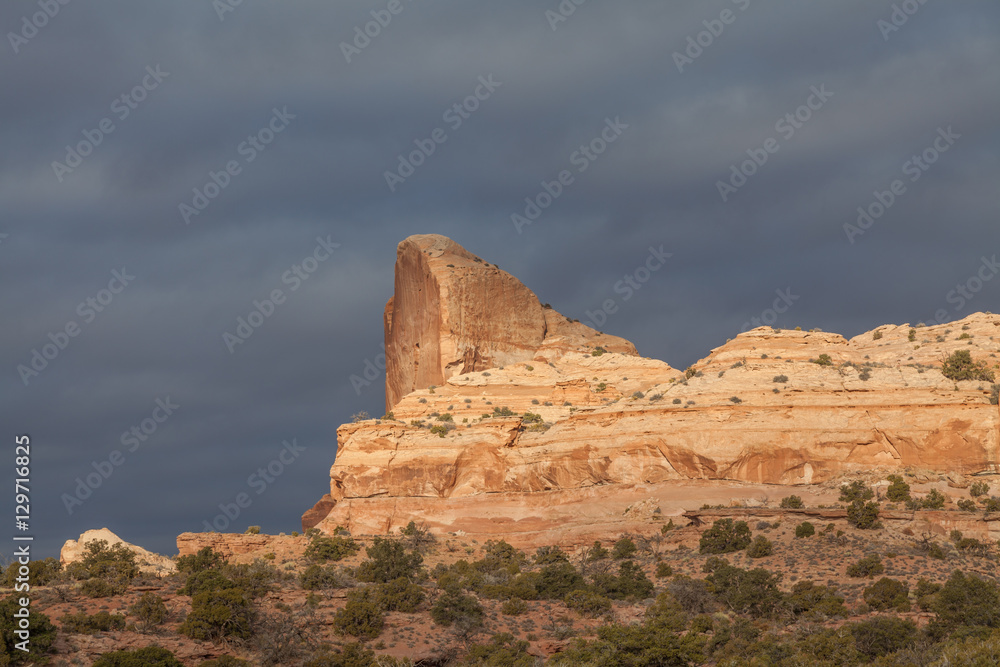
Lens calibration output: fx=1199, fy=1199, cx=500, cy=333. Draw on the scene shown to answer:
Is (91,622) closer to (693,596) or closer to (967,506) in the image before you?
(693,596)

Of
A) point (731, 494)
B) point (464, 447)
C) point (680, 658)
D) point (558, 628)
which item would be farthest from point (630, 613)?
point (464, 447)

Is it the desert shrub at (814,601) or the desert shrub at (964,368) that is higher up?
the desert shrub at (964,368)

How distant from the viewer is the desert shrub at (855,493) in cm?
6259

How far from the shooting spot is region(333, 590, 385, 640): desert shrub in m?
49.0

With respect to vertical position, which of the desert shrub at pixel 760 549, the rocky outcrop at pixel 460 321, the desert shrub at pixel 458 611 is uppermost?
the rocky outcrop at pixel 460 321

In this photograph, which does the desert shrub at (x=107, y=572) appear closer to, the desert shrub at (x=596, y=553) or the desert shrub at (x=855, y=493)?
the desert shrub at (x=596, y=553)

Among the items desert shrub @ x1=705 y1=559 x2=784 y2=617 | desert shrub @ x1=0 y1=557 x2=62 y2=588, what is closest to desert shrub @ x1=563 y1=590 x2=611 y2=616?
desert shrub @ x1=705 y1=559 x2=784 y2=617

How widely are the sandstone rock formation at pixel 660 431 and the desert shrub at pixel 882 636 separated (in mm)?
21356

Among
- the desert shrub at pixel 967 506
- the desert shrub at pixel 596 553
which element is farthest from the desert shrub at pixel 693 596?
the desert shrub at pixel 967 506

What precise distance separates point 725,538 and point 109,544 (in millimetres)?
37580

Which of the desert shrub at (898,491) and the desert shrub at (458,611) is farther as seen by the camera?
the desert shrub at (898,491)

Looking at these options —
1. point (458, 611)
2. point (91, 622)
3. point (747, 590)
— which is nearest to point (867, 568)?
point (747, 590)

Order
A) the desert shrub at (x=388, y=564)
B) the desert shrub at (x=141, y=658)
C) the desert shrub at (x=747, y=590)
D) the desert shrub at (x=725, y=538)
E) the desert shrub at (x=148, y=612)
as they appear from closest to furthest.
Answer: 1. the desert shrub at (x=141, y=658)
2. the desert shrub at (x=148, y=612)
3. the desert shrub at (x=747, y=590)
4. the desert shrub at (x=388, y=564)
5. the desert shrub at (x=725, y=538)

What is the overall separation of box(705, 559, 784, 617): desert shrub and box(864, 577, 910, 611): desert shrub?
378 centimetres
